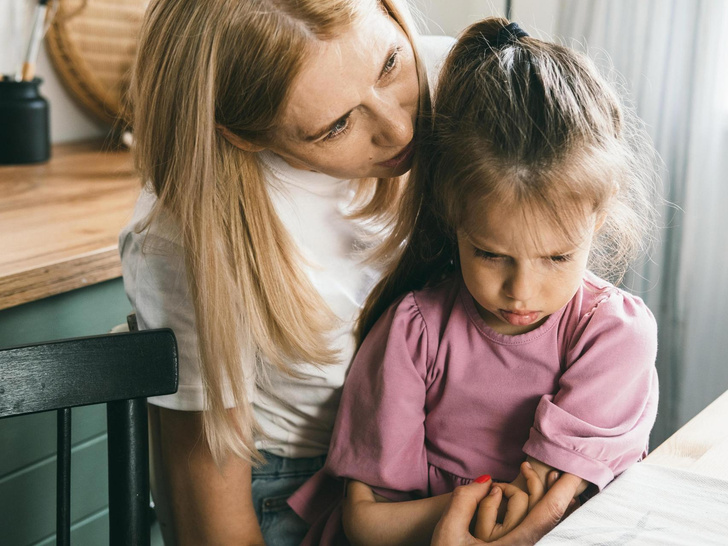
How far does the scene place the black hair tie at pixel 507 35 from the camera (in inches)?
31.3

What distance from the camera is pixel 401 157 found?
843mm

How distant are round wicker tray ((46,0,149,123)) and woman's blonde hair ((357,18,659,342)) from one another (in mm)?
1196

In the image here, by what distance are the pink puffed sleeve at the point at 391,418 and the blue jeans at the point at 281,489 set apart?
0.14 m

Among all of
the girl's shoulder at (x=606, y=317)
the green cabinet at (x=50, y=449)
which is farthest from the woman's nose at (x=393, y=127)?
the green cabinet at (x=50, y=449)

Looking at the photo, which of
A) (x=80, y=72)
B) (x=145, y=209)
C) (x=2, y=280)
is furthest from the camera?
(x=80, y=72)

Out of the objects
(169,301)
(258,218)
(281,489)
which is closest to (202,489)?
(281,489)

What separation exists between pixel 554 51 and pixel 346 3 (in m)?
0.21

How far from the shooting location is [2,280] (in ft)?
3.63

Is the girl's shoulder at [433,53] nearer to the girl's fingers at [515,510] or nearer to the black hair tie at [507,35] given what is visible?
the black hair tie at [507,35]

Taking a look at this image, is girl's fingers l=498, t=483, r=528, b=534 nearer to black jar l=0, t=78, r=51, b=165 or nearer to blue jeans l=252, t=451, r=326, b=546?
blue jeans l=252, t=451, r=326, b=546

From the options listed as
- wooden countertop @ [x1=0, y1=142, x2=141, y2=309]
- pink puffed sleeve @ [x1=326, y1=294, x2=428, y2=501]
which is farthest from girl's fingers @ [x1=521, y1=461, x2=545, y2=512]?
wooden countertop @ [x1=0, y1=142, x2=141, y2=309]

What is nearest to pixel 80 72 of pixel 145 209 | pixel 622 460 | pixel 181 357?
pixel 145 209

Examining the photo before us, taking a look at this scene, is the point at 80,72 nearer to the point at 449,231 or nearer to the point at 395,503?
the point at 449,231

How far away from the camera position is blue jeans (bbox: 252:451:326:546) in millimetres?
996
